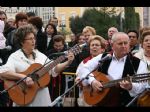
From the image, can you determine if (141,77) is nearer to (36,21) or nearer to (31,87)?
(31,87)

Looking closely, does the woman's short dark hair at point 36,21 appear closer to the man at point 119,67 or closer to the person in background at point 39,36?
the person in background at point 39,36

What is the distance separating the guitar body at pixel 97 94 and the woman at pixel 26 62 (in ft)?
1.67

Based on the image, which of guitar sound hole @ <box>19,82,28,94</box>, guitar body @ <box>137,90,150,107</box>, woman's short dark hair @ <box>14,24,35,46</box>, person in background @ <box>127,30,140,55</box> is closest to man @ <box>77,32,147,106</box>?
guitar body @ <box>137,90,150,107</box>

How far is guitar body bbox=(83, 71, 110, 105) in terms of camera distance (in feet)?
21.1

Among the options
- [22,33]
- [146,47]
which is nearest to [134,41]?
[146,47]

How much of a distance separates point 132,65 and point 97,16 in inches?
1603

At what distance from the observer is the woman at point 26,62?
674 centimetres

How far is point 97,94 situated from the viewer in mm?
6551

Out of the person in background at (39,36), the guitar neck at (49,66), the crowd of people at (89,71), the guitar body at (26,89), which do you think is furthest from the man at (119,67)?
the person in background at (39,36)

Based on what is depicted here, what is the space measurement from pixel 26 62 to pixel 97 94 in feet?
A: 4.01

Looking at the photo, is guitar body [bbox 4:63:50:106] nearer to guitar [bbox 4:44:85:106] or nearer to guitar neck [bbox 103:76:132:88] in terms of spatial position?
guitar [bbox 4:44:85:106]

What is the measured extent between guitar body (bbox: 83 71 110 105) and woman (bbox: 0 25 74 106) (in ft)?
1.67

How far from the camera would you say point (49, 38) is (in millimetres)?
10266
